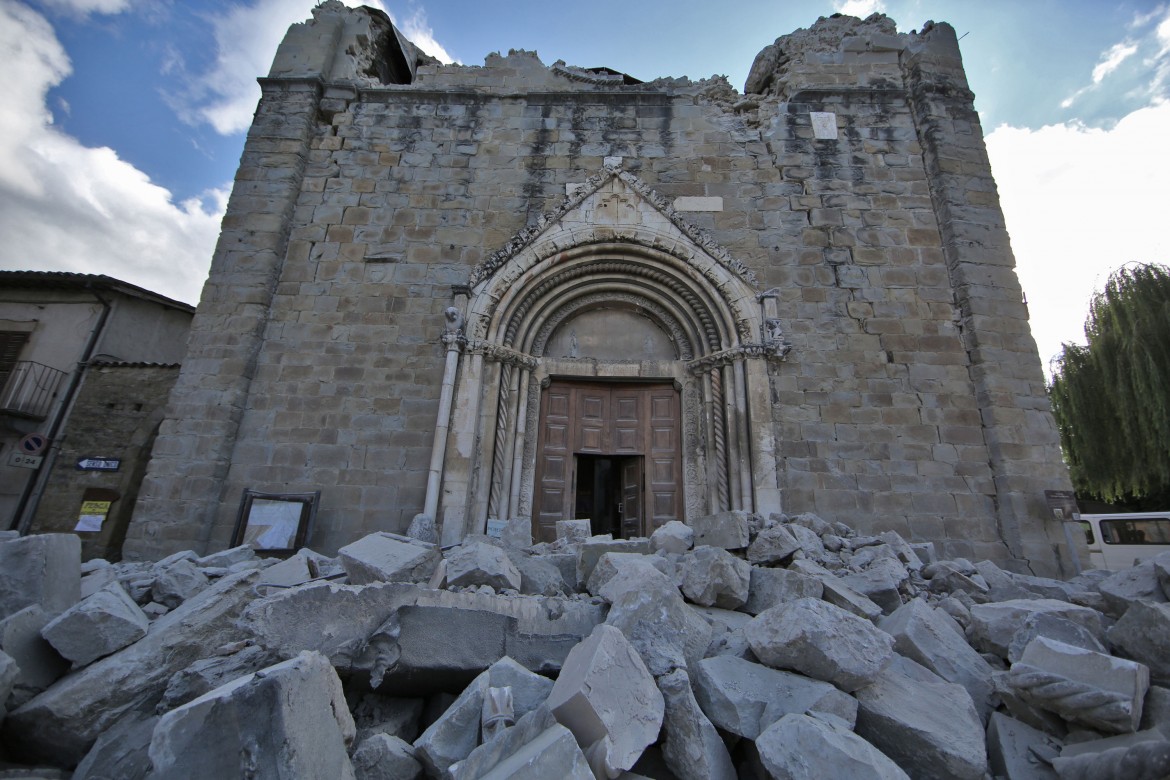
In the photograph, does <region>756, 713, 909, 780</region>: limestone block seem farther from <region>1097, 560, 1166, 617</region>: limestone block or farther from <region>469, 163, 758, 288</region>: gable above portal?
<region>469, 163, 758, 288</region>: gable above portal

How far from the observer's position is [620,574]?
292 centimetres

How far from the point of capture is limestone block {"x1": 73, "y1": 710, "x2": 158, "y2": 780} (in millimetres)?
1928

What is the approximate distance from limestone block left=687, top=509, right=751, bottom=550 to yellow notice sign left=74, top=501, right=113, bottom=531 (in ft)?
24.4

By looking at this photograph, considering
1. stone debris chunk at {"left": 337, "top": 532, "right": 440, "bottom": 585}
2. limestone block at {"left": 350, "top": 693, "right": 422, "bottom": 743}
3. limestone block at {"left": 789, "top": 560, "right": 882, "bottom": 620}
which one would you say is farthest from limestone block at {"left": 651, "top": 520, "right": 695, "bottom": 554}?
limestone block at {"left": 350, "top": 693, "right": 422, "bottom": 743}

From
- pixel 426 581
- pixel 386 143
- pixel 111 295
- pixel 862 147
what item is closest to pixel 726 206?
pixel 862 147

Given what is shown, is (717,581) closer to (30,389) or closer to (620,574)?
(620,574)

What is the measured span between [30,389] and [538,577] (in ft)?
44.4

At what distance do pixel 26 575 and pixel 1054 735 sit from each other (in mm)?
4857

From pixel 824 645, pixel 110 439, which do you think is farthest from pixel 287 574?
pixel 110 439

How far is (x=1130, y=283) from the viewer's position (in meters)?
12.5

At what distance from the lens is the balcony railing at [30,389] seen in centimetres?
1103

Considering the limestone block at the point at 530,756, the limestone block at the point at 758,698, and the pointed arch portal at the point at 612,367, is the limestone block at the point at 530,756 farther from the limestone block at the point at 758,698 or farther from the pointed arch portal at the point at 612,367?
the pointed arch portal at the point at 612,367

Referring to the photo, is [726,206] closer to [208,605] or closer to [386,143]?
[386,143]

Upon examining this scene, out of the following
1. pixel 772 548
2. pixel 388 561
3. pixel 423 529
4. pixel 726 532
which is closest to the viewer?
pixel 388 561
